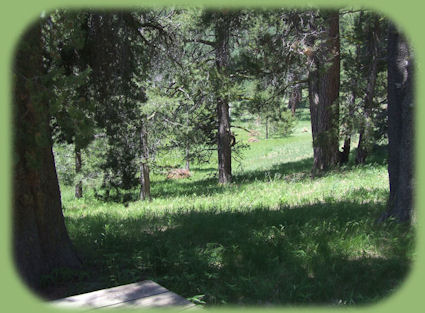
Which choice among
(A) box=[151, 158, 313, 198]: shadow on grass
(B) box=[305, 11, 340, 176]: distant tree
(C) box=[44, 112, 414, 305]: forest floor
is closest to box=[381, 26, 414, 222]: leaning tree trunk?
(C) box=[44, 112, 414, 305]: forest floor

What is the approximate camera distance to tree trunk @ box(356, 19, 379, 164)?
14109 millimetres

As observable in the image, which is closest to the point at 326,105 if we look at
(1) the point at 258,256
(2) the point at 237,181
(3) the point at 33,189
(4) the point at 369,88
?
(4) the point at 369,88

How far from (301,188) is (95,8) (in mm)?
6706

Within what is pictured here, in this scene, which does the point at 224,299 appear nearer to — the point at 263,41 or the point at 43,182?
the point at 43,182

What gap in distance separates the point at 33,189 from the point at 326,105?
1222 centimetres

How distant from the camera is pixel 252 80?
1591 cm

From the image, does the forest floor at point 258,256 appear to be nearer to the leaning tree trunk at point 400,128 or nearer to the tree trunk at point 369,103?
the leaning tree trunk at point 400,128

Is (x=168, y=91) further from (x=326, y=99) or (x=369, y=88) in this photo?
(x=369, y=88)

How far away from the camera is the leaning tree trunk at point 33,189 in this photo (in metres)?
4.51

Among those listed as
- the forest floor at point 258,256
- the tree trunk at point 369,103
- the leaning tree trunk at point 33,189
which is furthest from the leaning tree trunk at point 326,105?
the leaning tree trunk at point 33,189

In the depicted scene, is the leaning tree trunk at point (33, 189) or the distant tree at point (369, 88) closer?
the leaning tree trunk at point (33, 189)

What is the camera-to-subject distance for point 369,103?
1497 centimetres

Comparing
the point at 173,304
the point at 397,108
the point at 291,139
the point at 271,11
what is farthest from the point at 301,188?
the point at 291,139

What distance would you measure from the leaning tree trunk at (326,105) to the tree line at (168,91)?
0.13 feet
